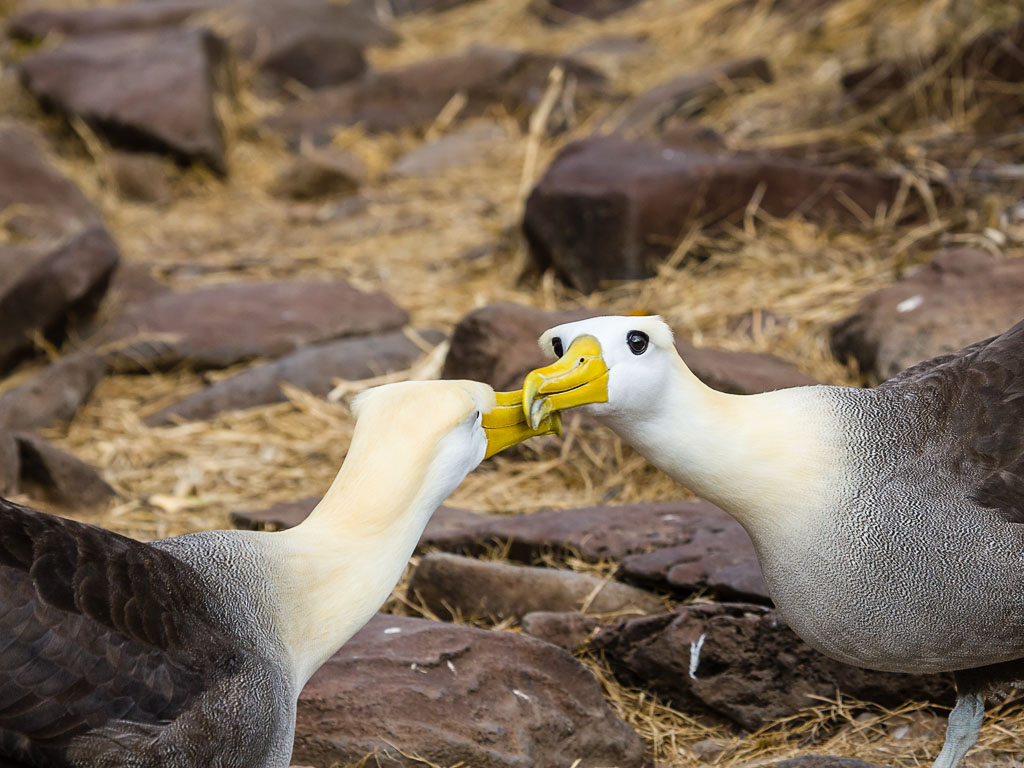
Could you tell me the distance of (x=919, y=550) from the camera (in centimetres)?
323

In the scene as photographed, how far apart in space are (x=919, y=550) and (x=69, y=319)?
19.2 feet

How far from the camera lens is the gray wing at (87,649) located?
2.62m

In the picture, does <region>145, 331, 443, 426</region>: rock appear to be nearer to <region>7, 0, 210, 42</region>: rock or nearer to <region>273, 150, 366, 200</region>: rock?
<region>273, 150, 366, 200</region>: rock

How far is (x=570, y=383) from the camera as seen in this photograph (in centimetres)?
310

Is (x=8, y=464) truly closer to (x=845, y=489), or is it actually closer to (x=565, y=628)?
(x=565, y=628)

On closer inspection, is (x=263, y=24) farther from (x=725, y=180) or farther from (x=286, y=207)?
(x=725, y=180)

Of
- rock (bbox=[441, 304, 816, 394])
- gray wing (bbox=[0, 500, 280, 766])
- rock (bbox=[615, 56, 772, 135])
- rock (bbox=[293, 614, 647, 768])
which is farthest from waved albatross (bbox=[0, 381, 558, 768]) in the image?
rock (bbox=[615, 56, 772, 135])

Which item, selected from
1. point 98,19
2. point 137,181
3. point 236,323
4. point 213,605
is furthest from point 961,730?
point 98,19

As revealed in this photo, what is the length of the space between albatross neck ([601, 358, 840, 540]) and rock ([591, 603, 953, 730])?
832 millimetres

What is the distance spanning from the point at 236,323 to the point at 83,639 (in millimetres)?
5125

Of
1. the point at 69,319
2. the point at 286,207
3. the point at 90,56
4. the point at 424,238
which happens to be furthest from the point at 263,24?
the point at 69,319

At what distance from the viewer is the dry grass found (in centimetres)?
564

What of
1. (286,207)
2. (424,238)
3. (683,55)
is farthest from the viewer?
(683,55)

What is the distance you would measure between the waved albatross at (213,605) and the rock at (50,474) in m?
2.66
